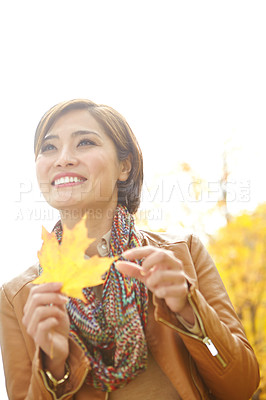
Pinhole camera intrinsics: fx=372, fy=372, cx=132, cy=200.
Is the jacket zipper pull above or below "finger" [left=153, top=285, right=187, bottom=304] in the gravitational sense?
below

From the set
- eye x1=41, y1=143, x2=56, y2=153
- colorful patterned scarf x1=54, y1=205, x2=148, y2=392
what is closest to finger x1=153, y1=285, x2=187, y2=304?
colorful patterned scarf x1=54, y1=205, x2=148, y2=392

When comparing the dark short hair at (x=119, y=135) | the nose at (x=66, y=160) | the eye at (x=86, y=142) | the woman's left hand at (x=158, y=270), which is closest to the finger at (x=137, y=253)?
the woman's left hand at (x=158, y=270)

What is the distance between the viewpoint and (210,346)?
4.79ft

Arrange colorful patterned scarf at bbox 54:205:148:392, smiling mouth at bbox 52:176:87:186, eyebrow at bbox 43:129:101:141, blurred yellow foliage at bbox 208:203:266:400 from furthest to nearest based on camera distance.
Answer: blurred yellow foliage at bbox 208:203:266:400
eyebrow at bbox 43:129:101:141
smiling mouth at bbox 52:176:87:186
colorful patterned scarf at bbox 54:205:148:392

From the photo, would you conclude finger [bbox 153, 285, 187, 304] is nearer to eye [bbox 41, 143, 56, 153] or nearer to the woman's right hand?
the woman's right hand

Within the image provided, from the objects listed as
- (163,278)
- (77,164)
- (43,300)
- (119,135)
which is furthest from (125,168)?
(43,300)

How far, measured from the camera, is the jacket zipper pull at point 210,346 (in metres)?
1.45

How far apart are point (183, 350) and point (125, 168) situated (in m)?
1.04

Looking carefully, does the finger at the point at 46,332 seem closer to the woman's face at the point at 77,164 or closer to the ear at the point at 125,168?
the woman's face at the point at 77,164

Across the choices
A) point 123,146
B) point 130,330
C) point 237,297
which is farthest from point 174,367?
point 237,297

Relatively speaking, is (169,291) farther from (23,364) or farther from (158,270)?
(23,364)

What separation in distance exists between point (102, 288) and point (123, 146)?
0.79 metres

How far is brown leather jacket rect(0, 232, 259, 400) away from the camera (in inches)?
57.0

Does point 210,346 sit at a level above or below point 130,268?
below
